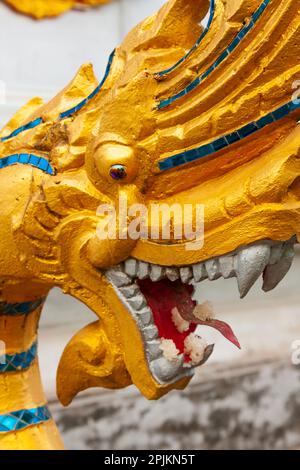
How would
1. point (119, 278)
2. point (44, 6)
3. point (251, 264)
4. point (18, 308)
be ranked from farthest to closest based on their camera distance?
1. point (44, 6)
2. point (18, 308)
3. point (119, 278)
4. point (251, 264)

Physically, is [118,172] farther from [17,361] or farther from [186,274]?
[17,361]

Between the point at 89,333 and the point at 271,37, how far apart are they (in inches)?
17.7

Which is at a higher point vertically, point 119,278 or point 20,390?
point 119,278

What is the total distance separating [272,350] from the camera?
238 cm

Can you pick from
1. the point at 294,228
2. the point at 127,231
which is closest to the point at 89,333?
the point at 127,231

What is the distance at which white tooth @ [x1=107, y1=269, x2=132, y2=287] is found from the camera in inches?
34.4

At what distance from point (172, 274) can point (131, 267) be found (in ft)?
0.18

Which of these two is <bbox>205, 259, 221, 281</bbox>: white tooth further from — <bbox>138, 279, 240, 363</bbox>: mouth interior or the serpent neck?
the serpent neck

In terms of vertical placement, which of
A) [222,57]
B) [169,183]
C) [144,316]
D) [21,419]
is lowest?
[21,419]

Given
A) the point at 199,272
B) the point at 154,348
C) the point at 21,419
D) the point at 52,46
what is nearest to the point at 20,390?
the point at 21,419

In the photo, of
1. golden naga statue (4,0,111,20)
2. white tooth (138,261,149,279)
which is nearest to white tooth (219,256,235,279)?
white tooth (138,261,149,279)

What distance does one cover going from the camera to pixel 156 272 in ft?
2.81

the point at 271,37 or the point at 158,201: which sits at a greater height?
the point at 271,37

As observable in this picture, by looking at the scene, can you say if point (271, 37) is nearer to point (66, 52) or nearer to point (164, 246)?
point (164, 246)
